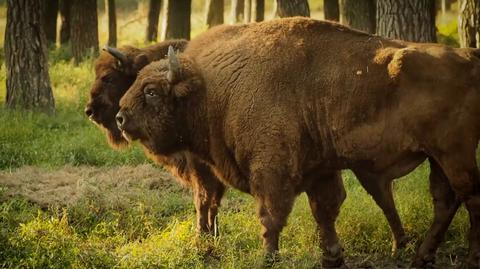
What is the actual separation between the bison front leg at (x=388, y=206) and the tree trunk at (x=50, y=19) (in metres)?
16.5

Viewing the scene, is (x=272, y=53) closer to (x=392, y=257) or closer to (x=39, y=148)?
(x=392, y=257)

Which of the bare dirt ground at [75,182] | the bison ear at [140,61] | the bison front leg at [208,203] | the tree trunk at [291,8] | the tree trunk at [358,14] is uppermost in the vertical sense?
the bison ear at [140,61]

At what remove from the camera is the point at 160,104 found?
24.0 feet

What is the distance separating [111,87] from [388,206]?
126 inches

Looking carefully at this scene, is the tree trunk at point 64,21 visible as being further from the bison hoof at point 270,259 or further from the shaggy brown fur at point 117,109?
the bison hoof at point 270,259

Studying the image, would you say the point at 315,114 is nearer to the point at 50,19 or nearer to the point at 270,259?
the point at 270,259

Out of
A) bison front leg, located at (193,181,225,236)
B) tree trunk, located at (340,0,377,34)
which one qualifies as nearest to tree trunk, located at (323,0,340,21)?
tree trunk, located at (340,0,377,34)

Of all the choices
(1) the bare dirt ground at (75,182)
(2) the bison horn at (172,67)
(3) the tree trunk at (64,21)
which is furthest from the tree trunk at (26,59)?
(3) the tree trunk at (64,21)

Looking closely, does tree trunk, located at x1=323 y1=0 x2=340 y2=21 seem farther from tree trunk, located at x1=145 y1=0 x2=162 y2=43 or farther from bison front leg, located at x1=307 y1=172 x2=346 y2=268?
bison front leg, located at x1=307 y1=172 x2=346 y2=268

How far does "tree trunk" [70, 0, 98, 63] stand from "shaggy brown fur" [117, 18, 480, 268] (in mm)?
12718

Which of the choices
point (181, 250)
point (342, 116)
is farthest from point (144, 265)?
point (342, 116)

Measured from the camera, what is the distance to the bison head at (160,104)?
7.28m

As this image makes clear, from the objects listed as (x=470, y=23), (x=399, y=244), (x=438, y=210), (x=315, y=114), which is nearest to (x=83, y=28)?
(x=470, y=23)

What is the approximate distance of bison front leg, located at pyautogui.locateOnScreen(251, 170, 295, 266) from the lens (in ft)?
22.6
